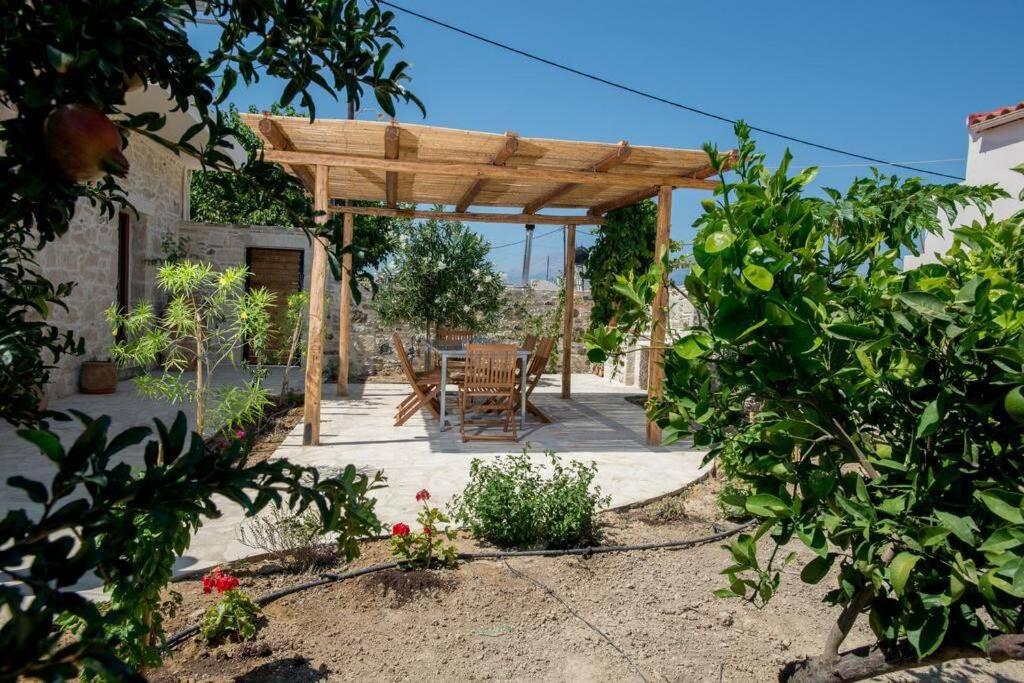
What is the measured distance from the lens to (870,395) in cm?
118

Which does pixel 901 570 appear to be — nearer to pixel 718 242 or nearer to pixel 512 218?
pixel 718 242

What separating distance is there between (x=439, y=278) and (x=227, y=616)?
21.5ft

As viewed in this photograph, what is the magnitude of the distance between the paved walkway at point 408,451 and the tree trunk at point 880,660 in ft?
7.34

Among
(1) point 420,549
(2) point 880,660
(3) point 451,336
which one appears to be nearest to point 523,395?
(3) point 451,336

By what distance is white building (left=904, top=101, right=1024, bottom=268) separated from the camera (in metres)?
7.03

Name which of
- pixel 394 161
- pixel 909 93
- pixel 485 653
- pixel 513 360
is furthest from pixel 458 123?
pixel 909 93

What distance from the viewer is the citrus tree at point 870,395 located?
92 cm

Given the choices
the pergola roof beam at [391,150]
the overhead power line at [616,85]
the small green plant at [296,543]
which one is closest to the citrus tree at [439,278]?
the pergola roof beam at [391,150]

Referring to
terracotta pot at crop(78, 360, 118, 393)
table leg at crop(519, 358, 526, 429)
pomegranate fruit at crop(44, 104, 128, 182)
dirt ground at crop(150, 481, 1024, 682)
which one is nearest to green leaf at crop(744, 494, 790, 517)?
pomegranate fruit at crop(44, 104, 128, 182)

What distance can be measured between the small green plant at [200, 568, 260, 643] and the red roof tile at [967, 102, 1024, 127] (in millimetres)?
8401

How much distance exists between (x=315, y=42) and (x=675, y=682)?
6.71 feet

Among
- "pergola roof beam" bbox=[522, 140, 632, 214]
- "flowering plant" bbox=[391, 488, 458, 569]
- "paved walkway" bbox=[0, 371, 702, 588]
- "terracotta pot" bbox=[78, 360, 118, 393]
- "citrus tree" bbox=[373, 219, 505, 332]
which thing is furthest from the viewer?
"citrus tree" bbox=[373, 219, 505, 332]

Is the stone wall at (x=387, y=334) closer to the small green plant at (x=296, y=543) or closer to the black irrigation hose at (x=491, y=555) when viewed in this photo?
the black irrigation hose at (x=491, y=555)

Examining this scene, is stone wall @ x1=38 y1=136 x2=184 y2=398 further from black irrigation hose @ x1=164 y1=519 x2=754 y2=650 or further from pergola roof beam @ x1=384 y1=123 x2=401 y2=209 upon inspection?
black irrigation hose @ x1=164 y1=519 x2=754 y2=650
